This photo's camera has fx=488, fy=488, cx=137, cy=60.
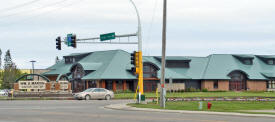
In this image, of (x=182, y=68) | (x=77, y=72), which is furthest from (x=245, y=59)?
(x=77, y=72)

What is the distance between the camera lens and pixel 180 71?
86438 mm

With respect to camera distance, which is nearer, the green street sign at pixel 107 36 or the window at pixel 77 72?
the green street sign at pixel 107 36

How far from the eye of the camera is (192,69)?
87625 millimetres

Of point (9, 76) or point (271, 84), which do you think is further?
point (9, 76)

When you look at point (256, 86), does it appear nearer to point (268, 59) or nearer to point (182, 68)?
point (268, 59)

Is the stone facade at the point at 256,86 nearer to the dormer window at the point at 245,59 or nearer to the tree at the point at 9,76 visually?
the dormer window at the point at 245,59

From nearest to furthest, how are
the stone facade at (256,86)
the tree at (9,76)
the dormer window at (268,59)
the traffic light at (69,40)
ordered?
the traffic light at (69,40), the stone facade at (256,86), the dormer window at (268,59), the tree at (9,76)

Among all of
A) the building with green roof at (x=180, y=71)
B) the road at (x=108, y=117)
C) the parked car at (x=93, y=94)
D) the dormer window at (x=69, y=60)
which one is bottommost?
the road at (x=108, y=117)

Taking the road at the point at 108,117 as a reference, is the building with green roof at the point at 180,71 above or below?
above

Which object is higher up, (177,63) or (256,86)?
(177,63)

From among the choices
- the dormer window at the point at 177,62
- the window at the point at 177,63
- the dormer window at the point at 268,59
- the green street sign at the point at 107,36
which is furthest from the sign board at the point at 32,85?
the dormer window at the point at 268,59

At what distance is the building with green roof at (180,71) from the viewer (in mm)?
79900

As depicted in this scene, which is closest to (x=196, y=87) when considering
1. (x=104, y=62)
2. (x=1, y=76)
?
(x=104, y=62)

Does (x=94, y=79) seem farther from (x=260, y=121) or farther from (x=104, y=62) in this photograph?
(x=260, y=121)
